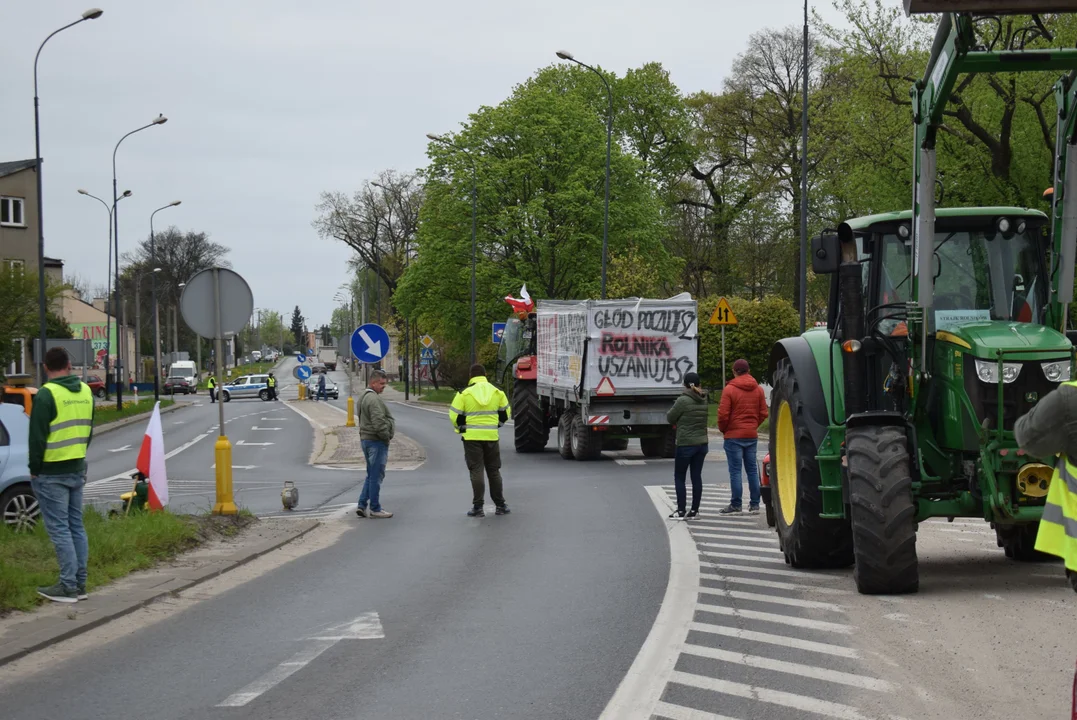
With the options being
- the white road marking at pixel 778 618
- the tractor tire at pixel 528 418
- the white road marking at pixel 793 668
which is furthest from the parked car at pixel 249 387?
the white road marking at pixel 793 668

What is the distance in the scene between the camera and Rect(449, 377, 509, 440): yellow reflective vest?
16.4 meters

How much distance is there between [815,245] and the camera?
10055 millimetres

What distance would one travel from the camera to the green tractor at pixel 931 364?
8930 millimetres

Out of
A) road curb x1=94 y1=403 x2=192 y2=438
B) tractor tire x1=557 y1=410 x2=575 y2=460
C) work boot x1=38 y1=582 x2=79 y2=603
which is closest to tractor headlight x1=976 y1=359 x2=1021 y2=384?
work boot x1=38 y1=582 x2=79 y2=603

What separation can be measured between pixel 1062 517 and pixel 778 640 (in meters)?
3.03

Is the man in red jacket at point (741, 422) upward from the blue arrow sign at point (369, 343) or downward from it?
downward

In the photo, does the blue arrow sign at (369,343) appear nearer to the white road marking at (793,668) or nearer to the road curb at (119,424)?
the white road marking at (793,668)

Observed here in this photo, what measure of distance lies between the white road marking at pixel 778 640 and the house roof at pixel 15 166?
55.9 m

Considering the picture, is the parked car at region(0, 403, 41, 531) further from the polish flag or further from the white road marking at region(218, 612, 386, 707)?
the white road marking at region(218, 612, 386, 707)

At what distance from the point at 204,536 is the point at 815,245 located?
22.6 ft

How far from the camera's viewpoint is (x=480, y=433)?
53.6 feet

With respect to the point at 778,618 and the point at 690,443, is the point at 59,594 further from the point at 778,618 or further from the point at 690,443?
Answer: the point at 690,443

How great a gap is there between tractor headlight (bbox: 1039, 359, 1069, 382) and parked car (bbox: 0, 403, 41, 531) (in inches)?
382

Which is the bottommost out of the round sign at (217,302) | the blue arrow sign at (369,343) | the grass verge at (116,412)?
the grass verge at (116,412)
